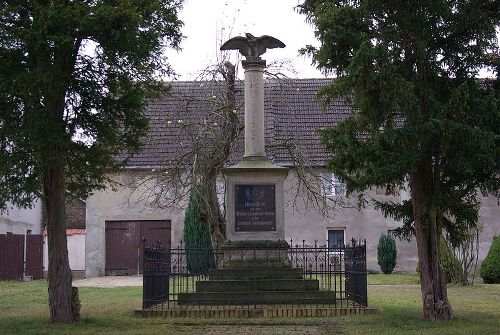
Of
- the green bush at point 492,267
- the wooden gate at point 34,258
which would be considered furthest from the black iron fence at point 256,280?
the wooden gate at point 34,258

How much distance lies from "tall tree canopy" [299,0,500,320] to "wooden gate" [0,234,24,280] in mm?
20169

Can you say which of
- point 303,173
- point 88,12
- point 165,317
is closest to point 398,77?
point 88,12

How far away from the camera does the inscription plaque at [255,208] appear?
15727 mm

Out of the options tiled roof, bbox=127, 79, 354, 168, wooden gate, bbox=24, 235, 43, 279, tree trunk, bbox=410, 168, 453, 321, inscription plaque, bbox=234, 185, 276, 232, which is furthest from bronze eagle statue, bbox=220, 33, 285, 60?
wooden gate, bbox=24, 235, 43, 279

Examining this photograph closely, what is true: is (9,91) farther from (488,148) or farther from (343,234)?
(343,234)

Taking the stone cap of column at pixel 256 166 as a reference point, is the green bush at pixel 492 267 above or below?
below

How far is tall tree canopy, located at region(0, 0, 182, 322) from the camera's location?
1138cm

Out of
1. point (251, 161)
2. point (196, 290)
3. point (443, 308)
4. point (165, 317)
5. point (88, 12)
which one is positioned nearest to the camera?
point (88, 12)

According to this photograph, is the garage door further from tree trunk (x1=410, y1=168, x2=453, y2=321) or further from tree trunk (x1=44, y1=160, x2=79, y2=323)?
tree trunk (x1=410, y1=168, x2=453, y2=321)

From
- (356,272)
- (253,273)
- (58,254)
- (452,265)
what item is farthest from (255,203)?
(452,265)

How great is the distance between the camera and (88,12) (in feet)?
37.4

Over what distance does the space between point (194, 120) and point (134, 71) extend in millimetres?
11027

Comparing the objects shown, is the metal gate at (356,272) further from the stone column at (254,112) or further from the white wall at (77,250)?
the white wall at (77,250)

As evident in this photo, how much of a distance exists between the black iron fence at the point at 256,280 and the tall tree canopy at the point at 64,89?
230 centimetres
